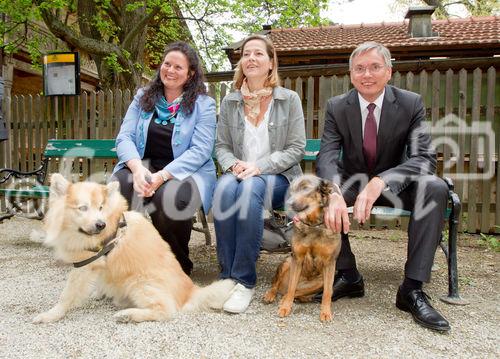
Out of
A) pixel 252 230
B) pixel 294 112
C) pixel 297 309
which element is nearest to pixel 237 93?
pixel 294 112

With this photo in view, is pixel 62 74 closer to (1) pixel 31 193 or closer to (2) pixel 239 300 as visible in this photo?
(1) pixel 31 193

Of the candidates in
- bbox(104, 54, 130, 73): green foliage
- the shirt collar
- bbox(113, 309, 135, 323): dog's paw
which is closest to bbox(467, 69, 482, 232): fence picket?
the shirt collar

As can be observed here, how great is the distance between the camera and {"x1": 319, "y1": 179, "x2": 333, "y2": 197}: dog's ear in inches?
117

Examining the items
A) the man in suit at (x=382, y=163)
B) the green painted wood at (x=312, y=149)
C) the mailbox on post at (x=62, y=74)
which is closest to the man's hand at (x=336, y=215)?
the man in suit at (x=382, y=163)

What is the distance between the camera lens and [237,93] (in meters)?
3.76

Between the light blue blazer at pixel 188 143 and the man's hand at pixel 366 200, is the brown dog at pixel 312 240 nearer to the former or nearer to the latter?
the man's hand at pixel 366 200

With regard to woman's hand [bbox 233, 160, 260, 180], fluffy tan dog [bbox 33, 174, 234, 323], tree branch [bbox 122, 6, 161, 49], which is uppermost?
tree branch [bbox 122, 6, 161, 49]

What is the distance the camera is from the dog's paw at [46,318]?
2.85 m

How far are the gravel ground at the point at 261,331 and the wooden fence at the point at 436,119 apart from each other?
105 inches

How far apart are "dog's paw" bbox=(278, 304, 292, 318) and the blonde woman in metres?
0.26

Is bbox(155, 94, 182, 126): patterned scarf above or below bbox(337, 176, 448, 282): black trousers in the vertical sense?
above

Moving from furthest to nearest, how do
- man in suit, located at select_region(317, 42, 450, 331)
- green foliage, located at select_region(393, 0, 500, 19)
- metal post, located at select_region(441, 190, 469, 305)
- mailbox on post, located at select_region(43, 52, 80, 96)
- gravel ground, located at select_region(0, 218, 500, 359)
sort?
green foliage, located at select_region(393, 0, 500, 19), mailbox on post, located at select_region(43, 52, 80, 96), metal post, located at select_region(441, 190, 469, 305), man in suit, located at select_region(317, 42, 450, 331), gravel ground, located at select_region(0, 218, 500, 359)

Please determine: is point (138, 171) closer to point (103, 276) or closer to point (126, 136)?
point (126, 136)

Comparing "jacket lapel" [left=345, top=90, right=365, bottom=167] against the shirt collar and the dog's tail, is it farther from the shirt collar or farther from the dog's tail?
the dog's tail
